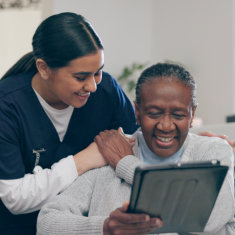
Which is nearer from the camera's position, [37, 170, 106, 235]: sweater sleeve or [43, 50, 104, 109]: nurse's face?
[37, 170, 106, 235]: sweater sleeve

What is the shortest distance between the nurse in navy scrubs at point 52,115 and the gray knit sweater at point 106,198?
0.07 m

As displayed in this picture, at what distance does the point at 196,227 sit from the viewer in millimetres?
1031

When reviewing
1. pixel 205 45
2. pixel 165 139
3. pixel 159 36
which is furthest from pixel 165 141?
pixel 159 36

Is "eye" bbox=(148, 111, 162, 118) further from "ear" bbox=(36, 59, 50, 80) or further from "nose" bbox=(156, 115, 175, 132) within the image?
"ear" bbox=(36, 59, 50, 80)

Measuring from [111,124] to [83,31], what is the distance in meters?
0.37

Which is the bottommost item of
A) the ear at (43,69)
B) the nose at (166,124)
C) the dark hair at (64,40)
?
the nose at (166,124)

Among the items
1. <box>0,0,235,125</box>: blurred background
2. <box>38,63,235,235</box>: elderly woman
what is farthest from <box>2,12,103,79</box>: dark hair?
<box>0,0,235,125</box>: blurred background

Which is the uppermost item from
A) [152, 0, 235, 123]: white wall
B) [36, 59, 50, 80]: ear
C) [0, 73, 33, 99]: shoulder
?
[36, 59, 50, 80]: ear

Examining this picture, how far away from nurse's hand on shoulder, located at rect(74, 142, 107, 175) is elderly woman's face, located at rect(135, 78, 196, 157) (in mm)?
171

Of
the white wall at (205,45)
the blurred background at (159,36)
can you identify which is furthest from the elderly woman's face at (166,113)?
the white wall at (205,45)

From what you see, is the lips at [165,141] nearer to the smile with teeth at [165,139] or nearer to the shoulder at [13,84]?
the smile with teeth at [165,139]

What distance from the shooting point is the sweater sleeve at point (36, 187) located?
1296 mm

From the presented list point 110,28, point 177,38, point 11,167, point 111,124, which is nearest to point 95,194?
point 11,167

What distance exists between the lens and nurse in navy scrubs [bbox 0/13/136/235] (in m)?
1.32
